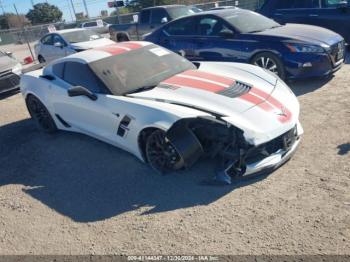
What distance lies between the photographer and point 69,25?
35.9m

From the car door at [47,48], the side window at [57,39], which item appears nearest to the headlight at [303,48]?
the side window at [57,39]

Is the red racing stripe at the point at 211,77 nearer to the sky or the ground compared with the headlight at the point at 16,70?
nearer to the sky

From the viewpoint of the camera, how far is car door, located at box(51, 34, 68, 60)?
1160 centimetres

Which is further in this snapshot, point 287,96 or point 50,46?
point 50,46

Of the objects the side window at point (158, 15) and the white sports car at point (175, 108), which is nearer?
the white sports car at point (175, 108)

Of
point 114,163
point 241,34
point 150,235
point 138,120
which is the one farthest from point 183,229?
point 241,34

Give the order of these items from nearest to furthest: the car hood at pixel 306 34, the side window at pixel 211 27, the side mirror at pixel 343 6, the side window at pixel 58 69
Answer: the side window at pixel 58 69 → the car hood at pixel 306 34 → the side window at pixel 211 27 → the side mirror at pixel 343 6

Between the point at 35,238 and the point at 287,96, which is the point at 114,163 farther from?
the point at 287,96

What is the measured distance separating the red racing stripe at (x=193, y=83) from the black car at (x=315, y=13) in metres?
5.94

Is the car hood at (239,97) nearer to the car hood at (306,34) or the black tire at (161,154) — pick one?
the black tire at (161,154)

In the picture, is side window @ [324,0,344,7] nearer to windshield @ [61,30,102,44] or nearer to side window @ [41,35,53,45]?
windshield @ [61,30,102,44]

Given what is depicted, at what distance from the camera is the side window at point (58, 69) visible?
549 cm

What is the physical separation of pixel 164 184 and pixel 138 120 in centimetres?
79

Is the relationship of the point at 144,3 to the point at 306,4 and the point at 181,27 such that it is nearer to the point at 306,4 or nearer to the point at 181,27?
the point at 306,4
